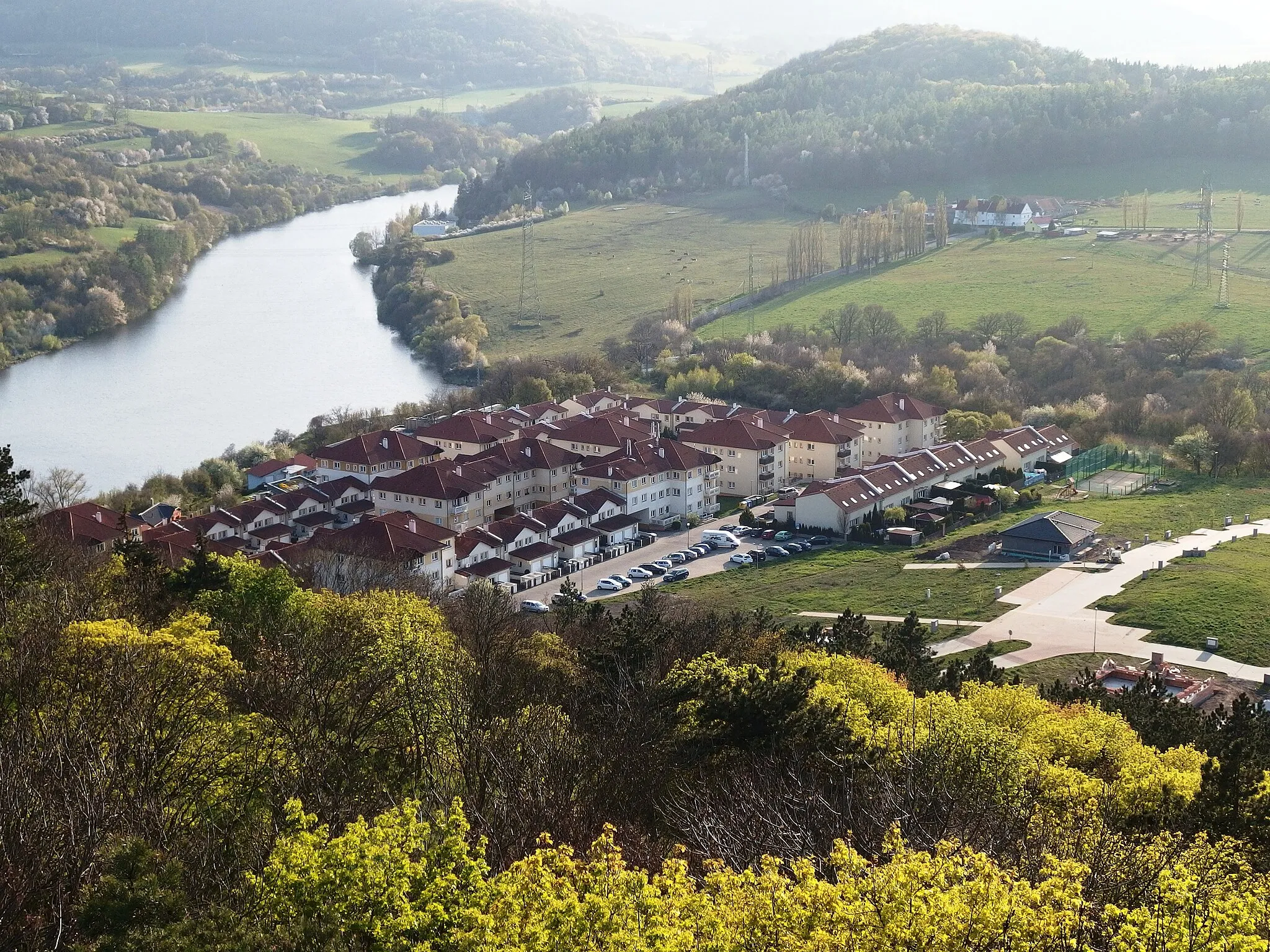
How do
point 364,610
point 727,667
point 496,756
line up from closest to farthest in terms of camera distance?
1. point 496,756
2. point 727,667
3. point 364,610

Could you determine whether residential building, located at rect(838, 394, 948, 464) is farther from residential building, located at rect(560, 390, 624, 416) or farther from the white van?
the white van

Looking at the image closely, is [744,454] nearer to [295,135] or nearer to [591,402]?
[591,402]

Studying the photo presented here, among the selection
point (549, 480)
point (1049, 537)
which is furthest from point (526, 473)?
point (1049, 537)

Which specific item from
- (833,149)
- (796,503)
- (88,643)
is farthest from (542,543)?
(833,149)

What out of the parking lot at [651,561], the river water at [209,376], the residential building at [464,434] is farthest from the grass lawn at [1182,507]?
the river water at [209,376]

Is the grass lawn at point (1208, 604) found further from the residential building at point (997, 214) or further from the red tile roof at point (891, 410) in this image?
the residential building at point (997, 214)

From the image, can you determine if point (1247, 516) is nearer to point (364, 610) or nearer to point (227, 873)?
point (364, 610)

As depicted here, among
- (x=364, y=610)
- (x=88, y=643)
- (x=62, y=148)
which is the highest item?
(x=62, y=148)
